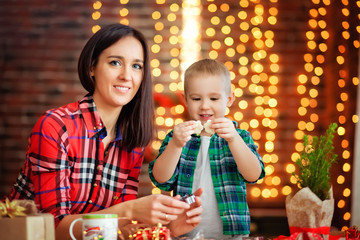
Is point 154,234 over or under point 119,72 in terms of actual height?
under

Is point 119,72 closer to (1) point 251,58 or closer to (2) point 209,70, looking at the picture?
(2) point 209,70

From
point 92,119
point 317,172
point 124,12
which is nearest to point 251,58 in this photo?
point 124,12

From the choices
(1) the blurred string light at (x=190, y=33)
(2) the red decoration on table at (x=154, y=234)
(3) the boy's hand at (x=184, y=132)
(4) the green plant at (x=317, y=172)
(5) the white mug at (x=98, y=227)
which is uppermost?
(1) the blurred string light at (x=190, y=33)

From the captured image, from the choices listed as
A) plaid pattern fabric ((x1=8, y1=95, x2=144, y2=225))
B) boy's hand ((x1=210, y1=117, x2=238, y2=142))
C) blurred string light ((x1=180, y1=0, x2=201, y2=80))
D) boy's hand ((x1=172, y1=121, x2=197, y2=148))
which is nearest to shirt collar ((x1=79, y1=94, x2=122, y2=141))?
plaid pattern fabric ((x1=8, y1=95, x2=144, y2=225))

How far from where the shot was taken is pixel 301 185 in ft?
4.12

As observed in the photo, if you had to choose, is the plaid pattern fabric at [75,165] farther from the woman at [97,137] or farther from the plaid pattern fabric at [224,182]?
the plaid pattern fabric at [224,182]

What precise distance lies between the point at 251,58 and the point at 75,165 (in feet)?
7.71

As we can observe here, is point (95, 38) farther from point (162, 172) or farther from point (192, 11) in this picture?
point (192, 11)

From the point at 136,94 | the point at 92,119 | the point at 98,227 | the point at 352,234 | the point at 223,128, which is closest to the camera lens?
the point at 98,227

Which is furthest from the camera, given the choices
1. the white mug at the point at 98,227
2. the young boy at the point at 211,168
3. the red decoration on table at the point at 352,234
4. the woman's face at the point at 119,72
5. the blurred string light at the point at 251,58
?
the blurred string light at the point at 251,58

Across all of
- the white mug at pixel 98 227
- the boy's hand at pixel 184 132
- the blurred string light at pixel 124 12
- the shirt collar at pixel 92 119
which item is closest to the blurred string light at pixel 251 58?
the blurred string light at pixel 124 12

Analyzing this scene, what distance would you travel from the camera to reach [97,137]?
75.3 inches

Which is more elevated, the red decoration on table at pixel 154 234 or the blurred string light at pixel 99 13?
the blurred string light at pixel 99 13

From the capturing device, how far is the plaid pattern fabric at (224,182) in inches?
72.5
